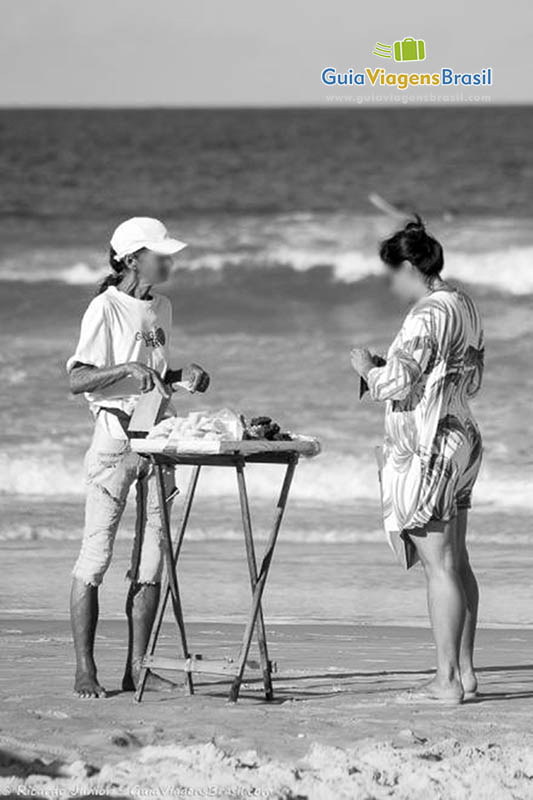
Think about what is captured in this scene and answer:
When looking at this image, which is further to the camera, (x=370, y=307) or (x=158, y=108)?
(x=158, y=108)

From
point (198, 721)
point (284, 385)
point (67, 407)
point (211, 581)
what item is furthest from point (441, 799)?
point (284, 385)

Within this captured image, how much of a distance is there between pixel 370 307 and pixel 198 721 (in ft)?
51.9

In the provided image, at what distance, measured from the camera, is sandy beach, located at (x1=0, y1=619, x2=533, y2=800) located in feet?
14.5

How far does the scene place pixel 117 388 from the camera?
5.45 metres

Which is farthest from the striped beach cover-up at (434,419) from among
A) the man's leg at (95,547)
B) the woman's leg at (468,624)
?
the man's leg at (95,547)

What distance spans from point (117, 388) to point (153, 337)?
0.20 meters

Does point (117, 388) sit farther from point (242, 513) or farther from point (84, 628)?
point (84, 628)

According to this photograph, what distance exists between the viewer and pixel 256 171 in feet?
143

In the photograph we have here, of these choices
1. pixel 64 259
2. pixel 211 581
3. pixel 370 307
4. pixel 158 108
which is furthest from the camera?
pixel 158 108

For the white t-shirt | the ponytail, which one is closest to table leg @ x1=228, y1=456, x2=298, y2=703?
the white t-shirt

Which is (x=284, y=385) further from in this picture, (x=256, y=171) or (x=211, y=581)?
(x=256, y=171)

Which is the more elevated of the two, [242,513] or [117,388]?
[117,388]

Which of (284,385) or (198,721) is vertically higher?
(284,385)

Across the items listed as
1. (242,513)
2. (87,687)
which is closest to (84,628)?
(87,687)
